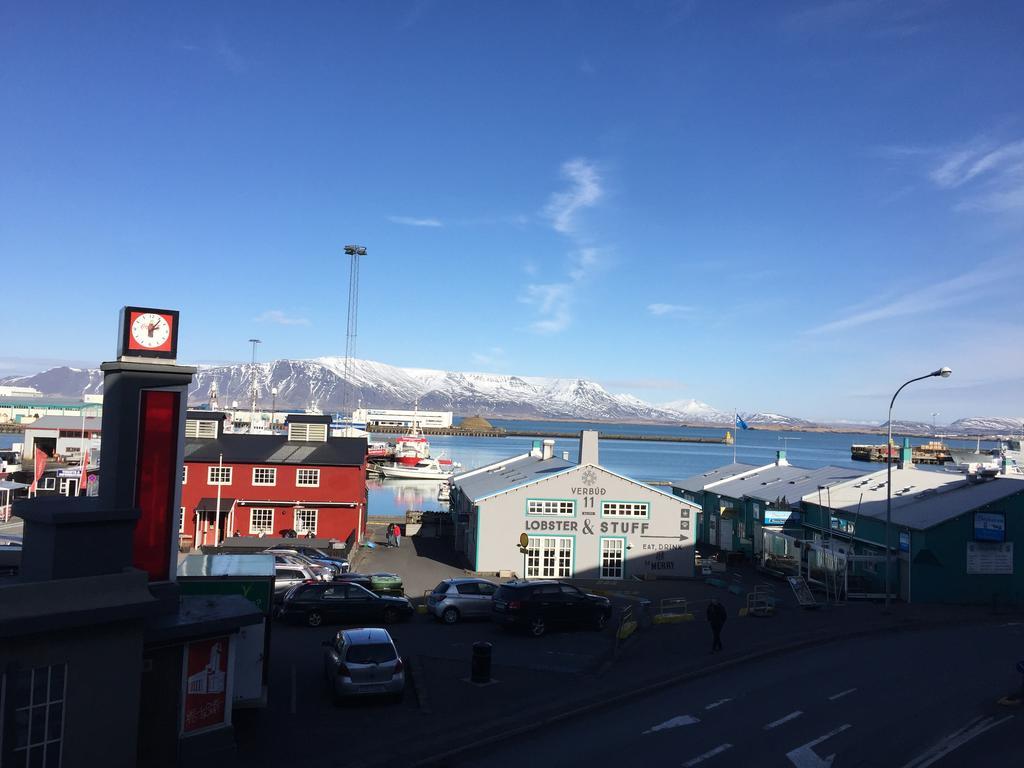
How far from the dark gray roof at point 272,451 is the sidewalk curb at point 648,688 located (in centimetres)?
2790

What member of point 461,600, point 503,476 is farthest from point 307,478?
point 461,600

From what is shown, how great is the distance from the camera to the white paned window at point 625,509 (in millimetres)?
35125

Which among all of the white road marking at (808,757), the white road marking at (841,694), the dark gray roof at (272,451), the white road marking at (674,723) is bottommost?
the white road marking at (674,723)

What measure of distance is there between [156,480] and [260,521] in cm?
3213

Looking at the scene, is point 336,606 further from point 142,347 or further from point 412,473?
point 412,473

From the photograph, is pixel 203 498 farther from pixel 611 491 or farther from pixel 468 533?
pixel 611 491

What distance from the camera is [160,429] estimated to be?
12.8 metres

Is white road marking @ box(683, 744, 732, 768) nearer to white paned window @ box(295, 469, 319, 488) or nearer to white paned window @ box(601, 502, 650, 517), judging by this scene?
white paned window @ box(601, 502, 650, 517)

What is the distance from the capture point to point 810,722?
1441 cm

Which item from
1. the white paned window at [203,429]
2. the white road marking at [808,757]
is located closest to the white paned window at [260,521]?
the white paned window at [203,429]

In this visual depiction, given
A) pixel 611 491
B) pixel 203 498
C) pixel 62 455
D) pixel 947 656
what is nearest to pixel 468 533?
pixel 611 491

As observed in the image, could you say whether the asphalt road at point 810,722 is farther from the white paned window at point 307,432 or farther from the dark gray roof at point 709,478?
the white paned window at point 307,432

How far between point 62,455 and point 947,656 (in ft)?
244

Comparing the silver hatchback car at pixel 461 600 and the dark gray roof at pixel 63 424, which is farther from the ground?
the dark gray roof at pixel 63 424
